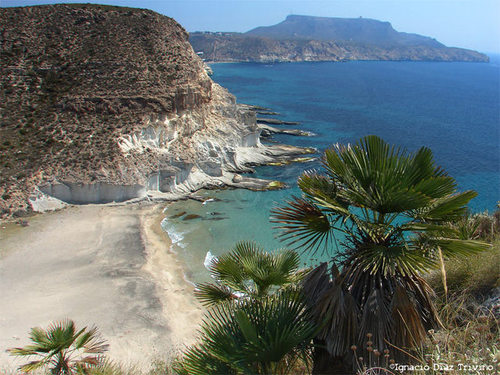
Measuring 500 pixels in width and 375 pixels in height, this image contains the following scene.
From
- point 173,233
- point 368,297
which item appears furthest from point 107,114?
point 368,297

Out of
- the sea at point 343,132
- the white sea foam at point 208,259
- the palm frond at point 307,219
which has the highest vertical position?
the palm frond at point 307,219

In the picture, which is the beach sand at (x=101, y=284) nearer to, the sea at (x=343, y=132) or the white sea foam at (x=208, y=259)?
the white sea foam at (x=208, y=259)

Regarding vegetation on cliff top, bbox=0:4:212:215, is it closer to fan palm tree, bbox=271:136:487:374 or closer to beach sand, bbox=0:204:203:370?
beach sand, bbox=0:204:203:370

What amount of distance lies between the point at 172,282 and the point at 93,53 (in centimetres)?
2382

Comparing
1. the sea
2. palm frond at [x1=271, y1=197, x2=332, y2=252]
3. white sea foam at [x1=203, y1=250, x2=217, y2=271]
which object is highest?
palm frond at [x1=271, y1=197, x2=332, y2=252]

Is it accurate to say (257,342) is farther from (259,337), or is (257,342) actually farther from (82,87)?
(82,87)

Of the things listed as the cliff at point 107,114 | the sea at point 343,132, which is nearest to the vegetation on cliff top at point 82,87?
the cliff at point 107,114

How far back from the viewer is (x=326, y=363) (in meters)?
5.87

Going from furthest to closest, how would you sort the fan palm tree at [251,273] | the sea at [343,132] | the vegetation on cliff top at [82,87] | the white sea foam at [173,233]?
1. the vegetation on cliff top at [82,87]
2. the sea at [343,132]
3. the white sea foam at [173,233]
4. the fan palm tree at [251,273]

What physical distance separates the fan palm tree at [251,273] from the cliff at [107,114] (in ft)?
67.3

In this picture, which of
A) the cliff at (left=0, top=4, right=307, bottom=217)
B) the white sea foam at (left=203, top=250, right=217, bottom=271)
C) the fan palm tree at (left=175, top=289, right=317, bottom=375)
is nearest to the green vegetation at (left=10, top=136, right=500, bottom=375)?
the fan palm tree at (left=175, top=289, right=317, bottom=375)

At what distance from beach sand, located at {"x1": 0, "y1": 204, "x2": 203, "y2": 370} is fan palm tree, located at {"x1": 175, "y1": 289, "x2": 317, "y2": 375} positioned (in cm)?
765

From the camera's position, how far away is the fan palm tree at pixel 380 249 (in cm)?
543

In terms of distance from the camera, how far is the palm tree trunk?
573 centimetres
